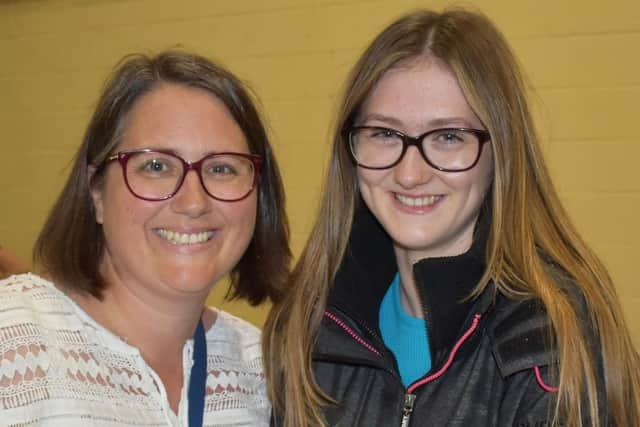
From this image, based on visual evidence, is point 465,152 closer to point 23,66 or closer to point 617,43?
point 617,43

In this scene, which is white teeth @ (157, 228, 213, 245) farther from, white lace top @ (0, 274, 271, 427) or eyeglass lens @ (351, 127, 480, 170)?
eyeglass lens @ (351, 127, 480, 170)

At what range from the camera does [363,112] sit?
6.65 feet

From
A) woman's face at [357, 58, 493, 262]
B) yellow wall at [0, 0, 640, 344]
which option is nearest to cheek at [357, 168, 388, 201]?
woman's face at [357, 58, 493, 262]

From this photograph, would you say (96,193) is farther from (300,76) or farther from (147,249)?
(300,76)

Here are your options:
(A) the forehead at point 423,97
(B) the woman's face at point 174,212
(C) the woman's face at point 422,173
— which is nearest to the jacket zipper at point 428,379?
(C) the woman's face at point 422,173

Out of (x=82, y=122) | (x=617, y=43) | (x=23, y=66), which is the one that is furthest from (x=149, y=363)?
(x=23, y=66)

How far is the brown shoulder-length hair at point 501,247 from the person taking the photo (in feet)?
5.59

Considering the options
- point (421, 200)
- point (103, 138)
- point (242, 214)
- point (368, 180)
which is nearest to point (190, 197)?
point (242, 214)

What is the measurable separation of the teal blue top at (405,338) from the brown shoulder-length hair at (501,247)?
0.59 ft

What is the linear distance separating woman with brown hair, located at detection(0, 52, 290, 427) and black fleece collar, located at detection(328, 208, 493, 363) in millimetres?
305

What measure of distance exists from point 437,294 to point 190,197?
642mm

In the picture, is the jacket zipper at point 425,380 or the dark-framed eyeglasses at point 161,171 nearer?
the jacket zipper at point 425,380

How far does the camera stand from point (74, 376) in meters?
1.82

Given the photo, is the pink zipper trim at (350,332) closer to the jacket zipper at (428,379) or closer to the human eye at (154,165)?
the jacket zipper at (428,379)
